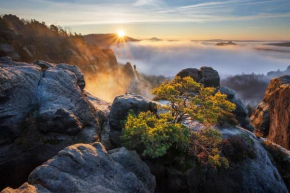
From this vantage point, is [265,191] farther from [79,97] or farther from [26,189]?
[79,97]

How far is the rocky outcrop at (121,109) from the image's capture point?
69.5ft

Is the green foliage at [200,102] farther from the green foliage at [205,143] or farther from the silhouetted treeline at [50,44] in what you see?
the silhouetted treeline at [50,44]

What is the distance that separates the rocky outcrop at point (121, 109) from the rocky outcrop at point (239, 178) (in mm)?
8990

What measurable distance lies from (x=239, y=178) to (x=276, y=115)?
3463cm

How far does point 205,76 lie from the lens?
49250 millimetres

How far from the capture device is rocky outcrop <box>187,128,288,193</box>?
18125 millimetres

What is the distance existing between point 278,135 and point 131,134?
42072mm

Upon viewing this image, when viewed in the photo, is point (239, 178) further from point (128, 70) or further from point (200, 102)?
point (128, 70)

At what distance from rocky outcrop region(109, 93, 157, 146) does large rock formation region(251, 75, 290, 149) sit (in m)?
34.4

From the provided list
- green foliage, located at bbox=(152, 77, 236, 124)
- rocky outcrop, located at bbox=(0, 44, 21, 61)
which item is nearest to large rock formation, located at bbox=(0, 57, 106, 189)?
green foliage, located at bbox=(152, 77, 236, 124)

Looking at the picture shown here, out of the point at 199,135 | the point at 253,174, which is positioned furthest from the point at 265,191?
the point at 199,135

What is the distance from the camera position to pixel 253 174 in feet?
65.1

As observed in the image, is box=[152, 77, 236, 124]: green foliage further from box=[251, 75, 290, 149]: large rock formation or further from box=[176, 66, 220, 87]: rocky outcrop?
box=[176, 66, 220, 87]: rocky outcrop

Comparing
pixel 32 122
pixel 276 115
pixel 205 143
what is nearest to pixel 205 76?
pixel 276 115
